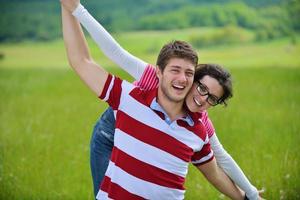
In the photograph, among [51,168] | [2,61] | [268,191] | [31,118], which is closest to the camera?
[268,191]

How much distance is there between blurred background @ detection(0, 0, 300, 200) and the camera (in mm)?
4881

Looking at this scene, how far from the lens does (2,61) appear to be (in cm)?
1155

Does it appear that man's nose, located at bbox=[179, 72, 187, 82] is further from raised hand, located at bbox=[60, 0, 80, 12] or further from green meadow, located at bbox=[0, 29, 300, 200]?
green meadow, located at bbox=[0, 29, 300, 200]

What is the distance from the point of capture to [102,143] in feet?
11.2

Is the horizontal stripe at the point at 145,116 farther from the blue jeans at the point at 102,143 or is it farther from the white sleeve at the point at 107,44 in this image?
the blue jeans at the point at 102,143

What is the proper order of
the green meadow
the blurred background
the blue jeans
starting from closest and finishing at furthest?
the blue jeans
the green meadow
the blurred background

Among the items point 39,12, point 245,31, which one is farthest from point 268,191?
point 39,12

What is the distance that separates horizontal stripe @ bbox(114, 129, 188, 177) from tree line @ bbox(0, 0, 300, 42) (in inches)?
353

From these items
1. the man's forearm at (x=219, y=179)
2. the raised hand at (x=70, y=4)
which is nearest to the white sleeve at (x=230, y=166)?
the man's forearm at (x=219, y=179)

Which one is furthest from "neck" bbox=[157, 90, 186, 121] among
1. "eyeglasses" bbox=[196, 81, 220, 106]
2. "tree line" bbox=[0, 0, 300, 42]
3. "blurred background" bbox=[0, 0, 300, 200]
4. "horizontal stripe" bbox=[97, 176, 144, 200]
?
"tree line" bbox=[0, 0, 300, 42]

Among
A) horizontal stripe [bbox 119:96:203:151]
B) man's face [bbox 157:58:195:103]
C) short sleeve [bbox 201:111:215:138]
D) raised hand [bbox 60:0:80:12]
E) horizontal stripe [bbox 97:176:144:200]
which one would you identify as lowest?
horizontal stripe [bbox 97:176:144:200]

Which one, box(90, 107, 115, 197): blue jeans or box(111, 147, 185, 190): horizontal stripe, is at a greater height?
box(90, 107, 115, 197): blue jeans

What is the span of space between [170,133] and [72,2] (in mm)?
622

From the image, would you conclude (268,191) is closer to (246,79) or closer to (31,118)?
(31,118)
